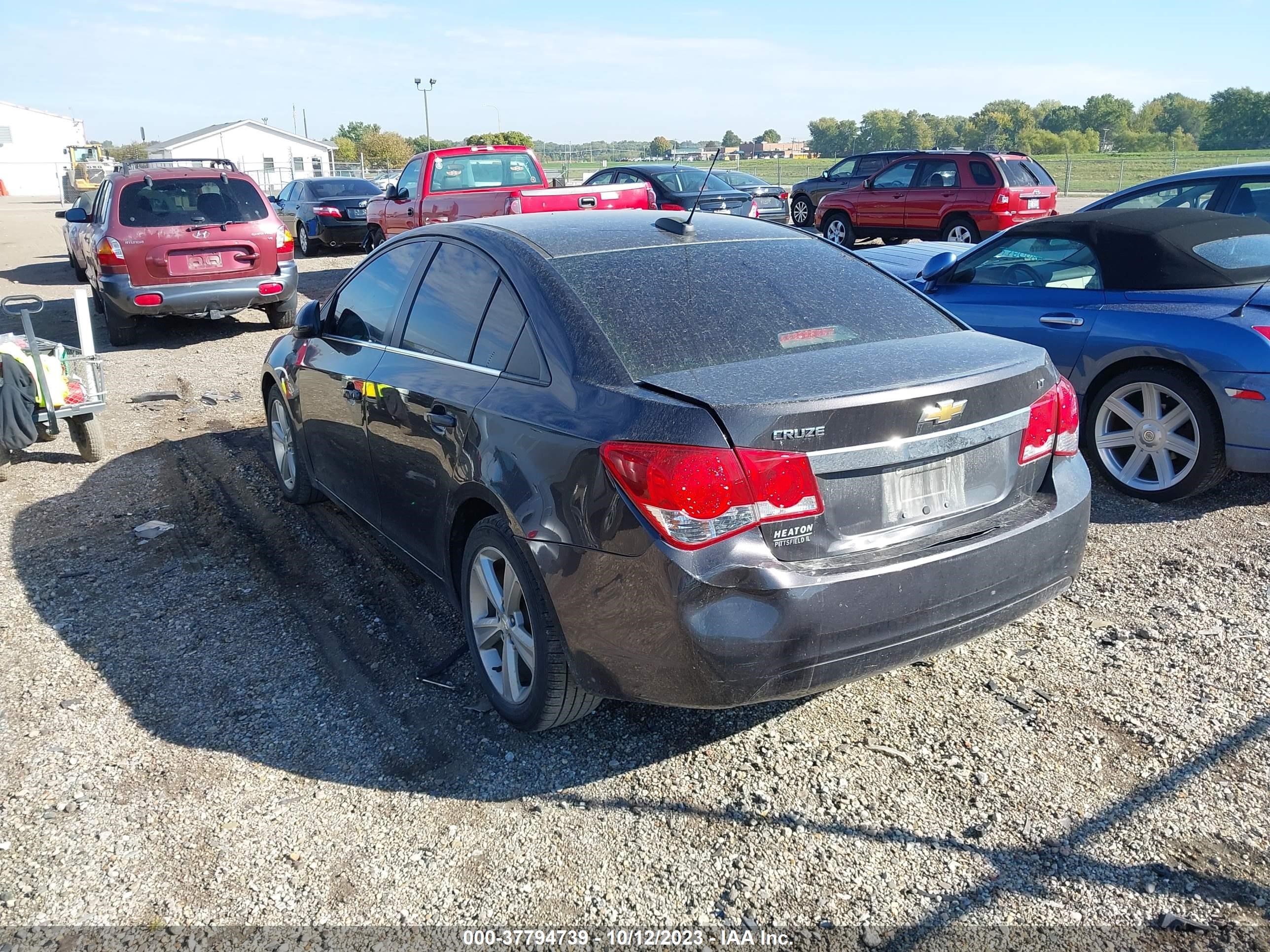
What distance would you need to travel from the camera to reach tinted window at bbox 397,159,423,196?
46.2ft

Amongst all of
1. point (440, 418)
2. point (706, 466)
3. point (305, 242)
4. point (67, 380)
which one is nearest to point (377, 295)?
point (440, 418)

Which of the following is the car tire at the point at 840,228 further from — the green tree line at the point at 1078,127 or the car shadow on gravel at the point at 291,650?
the green tree line at the point at 1078,127

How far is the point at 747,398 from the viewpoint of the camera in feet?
9.37

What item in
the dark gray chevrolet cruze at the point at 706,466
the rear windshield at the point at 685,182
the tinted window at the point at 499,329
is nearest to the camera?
the dark gray chevrolet cruze at the point at 706,466

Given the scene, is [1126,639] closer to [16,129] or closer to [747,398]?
[747,398]

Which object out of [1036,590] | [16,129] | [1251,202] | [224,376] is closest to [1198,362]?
[1036,590]

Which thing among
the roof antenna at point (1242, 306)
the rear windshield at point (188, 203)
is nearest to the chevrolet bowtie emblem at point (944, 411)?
the roof antenna at point (1242, 306)

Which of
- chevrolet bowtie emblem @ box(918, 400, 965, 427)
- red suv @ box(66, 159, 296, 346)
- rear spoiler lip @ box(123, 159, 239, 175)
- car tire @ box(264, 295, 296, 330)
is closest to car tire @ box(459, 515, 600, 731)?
chevrolet bowtie emblem @ box(918, 400, 965, 427)

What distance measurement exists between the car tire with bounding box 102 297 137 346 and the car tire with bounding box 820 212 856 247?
38.2 feet

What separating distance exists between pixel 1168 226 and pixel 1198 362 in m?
1.01

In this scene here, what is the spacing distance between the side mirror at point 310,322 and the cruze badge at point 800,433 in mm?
2997

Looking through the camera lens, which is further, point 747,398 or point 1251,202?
point 1251,202

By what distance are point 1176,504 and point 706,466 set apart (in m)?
3.86

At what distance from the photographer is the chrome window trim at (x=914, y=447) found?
2844mm
